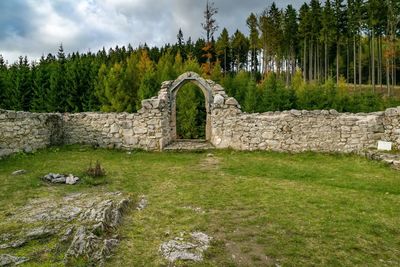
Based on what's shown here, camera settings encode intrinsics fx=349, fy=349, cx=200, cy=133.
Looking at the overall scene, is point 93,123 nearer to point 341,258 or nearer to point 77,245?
point 77,245

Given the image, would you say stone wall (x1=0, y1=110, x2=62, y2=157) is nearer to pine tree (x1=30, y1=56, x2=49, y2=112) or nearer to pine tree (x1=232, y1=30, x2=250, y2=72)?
pine tree (x1=30, y1=56, x2=49, y2=112)

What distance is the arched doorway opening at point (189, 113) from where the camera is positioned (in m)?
24.0

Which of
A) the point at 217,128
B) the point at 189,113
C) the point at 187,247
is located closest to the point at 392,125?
the point at 217,128

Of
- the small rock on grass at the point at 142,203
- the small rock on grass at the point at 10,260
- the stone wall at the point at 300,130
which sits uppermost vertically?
the stone wall at the point at 300,130

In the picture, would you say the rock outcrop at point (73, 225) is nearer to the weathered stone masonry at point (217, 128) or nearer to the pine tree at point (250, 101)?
the weathered stone masonry at point (217, 128)

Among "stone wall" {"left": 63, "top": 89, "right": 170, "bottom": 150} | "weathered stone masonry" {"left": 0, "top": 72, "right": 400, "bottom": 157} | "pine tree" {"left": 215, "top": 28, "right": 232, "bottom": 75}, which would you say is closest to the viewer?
"weathered stone masonry" {"left": 0, "top": 72, "right": 400, "bottom": 157}

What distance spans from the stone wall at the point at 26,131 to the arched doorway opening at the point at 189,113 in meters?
9.71

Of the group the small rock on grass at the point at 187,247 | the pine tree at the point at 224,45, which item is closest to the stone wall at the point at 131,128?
the small rock on grass at the point at 187,247

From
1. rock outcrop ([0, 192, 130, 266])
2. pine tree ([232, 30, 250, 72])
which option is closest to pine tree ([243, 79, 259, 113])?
rock outcrop ([0, 192, 130, 266])

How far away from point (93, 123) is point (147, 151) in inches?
116

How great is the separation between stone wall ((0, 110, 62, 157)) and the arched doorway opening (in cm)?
971

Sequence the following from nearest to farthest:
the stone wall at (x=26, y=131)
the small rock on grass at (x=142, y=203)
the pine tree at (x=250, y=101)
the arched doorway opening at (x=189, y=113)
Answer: the small rock on grass at (x=142, y=203)
the stone wall at (x=26, y=131)
the arched doorway opening at (x=189, y=113)
the pine tree at (x=250, y=101)

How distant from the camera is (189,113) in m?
24.0

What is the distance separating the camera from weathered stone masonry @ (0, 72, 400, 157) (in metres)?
13.3
